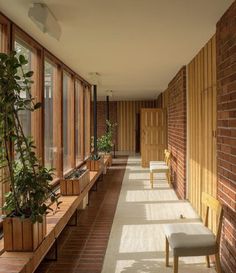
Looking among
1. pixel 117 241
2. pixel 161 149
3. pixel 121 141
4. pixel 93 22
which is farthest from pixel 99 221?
pixel 121 141

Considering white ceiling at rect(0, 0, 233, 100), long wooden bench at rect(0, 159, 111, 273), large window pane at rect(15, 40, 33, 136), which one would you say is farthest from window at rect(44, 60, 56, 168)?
long wooden bench at rect(0, 159, 111, 273)

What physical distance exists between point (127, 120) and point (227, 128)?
43.3 feet

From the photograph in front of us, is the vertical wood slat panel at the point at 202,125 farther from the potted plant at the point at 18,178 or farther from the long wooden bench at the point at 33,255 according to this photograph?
the potted plant at the point at 18,178

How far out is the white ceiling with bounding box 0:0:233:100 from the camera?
3.07 meters

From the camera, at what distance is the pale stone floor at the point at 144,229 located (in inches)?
134

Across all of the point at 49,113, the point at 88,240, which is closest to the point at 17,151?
the point at 88,240

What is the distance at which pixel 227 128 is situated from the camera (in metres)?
3.22

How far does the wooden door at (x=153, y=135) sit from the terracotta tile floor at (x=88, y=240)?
13.0ft

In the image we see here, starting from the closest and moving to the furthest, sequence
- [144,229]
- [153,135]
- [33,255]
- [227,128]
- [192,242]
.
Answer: [33,255], [192,242], [227,128], [144,229], [153,135]

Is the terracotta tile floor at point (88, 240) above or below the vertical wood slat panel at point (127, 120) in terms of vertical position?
below

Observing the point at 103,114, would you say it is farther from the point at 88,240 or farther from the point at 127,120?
the point at 88,240

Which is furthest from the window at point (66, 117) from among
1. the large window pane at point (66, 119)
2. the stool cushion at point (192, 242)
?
the stool cushion at point (192, 242)

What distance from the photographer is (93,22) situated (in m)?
3.54

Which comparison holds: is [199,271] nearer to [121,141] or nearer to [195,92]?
[195,92]
